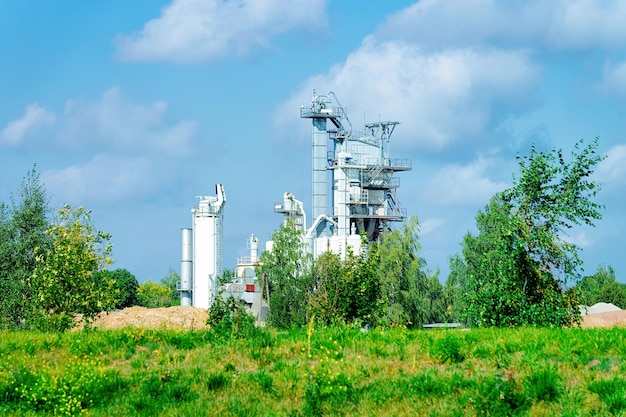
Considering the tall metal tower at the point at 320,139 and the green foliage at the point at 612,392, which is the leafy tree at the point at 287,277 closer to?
the tall metal tower at the point at 320,139

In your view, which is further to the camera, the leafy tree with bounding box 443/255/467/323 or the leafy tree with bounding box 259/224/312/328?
the leafy tree with bounding box 443/255/467/323

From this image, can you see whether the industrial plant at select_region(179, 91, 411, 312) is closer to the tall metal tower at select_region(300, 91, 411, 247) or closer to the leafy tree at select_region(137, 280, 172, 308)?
the tall metal tower at select_region(300, 91, 411, 247)

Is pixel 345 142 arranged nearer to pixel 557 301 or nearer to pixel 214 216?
pixel 214 216

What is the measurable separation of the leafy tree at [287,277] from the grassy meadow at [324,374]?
3682cm

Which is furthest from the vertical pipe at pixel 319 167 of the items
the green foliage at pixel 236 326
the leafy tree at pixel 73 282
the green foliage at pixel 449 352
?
the green foliage at pixel 449 352

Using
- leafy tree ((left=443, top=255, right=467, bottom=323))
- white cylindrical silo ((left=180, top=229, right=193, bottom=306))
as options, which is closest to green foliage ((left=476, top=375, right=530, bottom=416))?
leafy tree ((left=443, top=255, right=467, bottom=323))

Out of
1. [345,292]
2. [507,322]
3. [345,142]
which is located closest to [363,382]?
[507,322]

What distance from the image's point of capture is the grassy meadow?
41.5 ft

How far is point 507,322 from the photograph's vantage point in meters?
24.8

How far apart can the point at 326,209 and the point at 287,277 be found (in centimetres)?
1953

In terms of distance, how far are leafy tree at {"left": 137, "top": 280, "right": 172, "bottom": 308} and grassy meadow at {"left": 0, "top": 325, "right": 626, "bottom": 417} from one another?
278 ft

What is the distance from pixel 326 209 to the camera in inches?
3179

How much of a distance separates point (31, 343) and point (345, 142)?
218 ft

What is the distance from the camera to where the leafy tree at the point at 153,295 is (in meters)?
103
